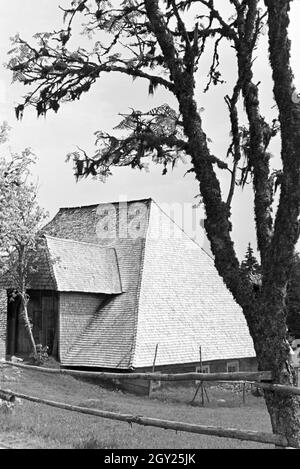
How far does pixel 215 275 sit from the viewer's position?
34312 mm

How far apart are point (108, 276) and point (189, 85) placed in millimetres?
22109

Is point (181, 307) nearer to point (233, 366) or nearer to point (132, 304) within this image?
point (132, 304)

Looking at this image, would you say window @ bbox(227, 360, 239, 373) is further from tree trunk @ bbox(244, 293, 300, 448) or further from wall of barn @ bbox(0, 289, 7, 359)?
tree trunk @ bbox(244, 293, 300, 448)

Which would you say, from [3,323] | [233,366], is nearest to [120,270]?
[3,323]

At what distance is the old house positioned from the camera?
27.3m

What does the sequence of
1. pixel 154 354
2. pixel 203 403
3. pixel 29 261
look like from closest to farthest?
pixel 203 403 < pixel 154 354 < pixel 29 261

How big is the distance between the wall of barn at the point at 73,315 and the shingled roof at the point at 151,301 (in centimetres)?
20

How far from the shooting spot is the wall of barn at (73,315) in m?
28.1

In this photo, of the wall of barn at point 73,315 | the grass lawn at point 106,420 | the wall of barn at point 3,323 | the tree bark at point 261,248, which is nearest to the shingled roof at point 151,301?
the wall of barn at point 73,315

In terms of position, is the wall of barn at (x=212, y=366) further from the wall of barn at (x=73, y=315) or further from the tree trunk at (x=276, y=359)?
the tree trunk at (x=276, y=359)

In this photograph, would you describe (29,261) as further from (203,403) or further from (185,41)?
(185,41)

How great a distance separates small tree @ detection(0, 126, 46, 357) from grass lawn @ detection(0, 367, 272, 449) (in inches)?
199

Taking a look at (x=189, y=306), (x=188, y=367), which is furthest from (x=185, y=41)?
(x=189, y=306)

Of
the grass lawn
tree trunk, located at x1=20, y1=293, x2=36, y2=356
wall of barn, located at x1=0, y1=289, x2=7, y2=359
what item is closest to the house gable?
tree trunk, located at x1=20, y1=293, x2=36, y2=356
